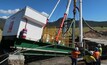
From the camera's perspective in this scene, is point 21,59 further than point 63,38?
No

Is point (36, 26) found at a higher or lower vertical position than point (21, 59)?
higher

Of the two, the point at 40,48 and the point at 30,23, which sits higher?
the point at 30,23

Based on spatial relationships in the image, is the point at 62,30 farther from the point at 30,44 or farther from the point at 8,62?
the point at 8,62

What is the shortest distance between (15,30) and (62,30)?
7218 mm

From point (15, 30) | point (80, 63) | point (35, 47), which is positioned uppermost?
point (15, 30)

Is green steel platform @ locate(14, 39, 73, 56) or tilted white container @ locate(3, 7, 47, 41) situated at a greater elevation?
tilted white container @ locate(3, 7, 47, 41)

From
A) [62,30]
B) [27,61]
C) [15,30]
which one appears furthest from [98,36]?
[15,30]

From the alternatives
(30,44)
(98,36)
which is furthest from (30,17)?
(98,36)

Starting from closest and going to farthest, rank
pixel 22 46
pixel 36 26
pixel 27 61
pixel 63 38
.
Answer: pixel 22 46, pixel 36 26, pixel 27 61, pixel 63 38

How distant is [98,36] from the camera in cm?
3503

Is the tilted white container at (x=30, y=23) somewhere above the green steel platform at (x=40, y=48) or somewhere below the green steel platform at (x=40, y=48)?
above

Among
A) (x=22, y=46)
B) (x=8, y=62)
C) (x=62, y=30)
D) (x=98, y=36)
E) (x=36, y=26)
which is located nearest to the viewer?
(x=8, y=62)

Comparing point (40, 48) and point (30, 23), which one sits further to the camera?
point (40, 48)

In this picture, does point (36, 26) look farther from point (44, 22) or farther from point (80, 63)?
point (80, 63)
